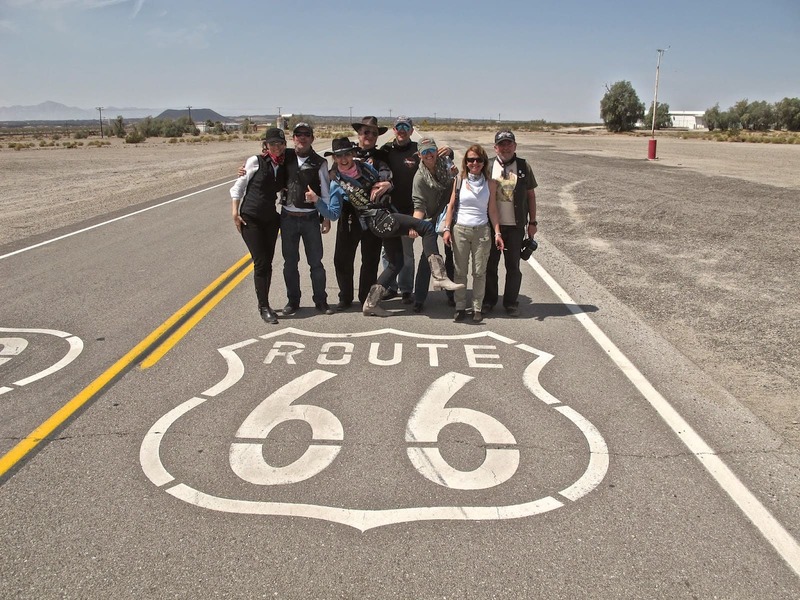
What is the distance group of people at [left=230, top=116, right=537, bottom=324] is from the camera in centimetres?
632

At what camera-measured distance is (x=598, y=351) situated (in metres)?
5.69

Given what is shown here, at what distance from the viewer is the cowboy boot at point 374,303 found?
263 inches

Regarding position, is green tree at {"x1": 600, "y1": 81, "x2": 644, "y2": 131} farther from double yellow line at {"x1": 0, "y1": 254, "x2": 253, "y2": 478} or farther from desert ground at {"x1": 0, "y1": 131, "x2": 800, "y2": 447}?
double yellow line at {"x1": 0, "y1": 254, "x2": 253, "y2": 478}

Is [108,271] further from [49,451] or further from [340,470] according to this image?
[340,470]

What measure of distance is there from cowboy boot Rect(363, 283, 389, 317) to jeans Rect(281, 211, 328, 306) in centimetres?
56

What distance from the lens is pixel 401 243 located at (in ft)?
22.5

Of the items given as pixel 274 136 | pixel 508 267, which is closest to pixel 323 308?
pixel 274 136

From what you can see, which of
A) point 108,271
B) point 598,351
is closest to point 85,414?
point 598,351

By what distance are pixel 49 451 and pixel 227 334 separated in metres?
2.37

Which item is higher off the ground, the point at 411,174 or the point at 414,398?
the point at 411,174

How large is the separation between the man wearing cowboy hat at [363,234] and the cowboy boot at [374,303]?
0.32 meters

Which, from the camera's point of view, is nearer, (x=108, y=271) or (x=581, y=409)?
(x=581, y=409)

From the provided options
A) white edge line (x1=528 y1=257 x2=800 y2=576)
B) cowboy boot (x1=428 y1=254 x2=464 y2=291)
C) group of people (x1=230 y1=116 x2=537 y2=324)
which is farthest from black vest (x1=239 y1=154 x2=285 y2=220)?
white edge line (x1=528 y1=257 x2=800 y2=576)

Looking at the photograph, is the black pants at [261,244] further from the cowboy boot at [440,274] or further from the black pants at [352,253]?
the cowboy boot at [440,274]
